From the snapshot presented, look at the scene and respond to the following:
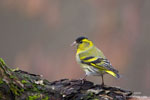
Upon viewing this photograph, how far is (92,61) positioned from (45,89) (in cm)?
128

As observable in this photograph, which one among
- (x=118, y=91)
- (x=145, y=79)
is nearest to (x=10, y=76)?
(x=118, y=91)

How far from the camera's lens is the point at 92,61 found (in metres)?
4.05

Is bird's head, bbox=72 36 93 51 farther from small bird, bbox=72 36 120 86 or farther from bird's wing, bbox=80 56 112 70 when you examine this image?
bird's wing, bbox=80 56 112 70

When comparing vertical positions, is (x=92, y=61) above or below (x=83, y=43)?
below

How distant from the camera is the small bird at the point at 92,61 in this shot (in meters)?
3.83

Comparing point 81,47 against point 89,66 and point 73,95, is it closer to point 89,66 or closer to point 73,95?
point 89,66

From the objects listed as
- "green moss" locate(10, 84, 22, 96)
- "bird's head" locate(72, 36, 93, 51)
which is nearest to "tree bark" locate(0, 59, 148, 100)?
"green moss" locate(10, 84, 22, 96)

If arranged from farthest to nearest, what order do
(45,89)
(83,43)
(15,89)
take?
1. (83,43)
2. (45,89)
3. (15,89)

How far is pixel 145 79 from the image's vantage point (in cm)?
Result: 959

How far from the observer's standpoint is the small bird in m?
3.83

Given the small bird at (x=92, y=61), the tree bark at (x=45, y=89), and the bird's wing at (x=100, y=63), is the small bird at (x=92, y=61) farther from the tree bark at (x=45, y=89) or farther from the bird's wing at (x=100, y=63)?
the tree bark at (x=45, y=89)

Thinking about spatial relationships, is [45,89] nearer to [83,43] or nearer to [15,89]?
[15,89]

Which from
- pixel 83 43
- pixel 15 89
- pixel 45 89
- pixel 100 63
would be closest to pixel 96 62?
pixel 100 63

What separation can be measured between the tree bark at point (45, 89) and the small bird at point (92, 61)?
0.74 m
